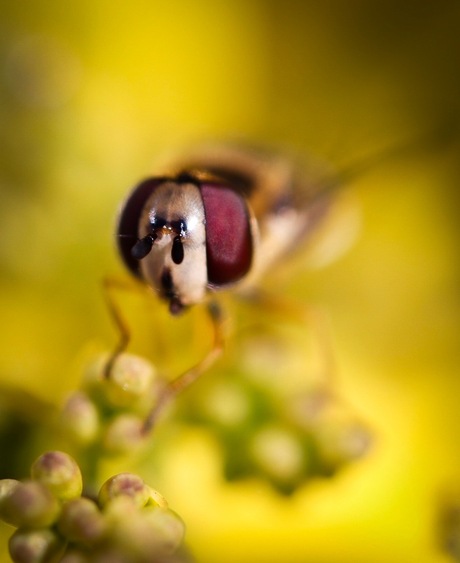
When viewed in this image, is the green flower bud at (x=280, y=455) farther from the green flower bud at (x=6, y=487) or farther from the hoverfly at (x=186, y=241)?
the green flower bud at (x=6, y=487)

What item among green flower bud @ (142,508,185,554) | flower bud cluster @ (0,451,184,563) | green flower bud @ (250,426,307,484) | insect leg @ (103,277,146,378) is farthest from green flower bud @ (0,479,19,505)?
green flower bud @ (250,426,307,484)

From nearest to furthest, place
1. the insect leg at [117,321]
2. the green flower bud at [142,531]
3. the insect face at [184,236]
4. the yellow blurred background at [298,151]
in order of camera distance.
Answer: the green flower bud at [142,531]
the insect face at [184,236]
the insect leg at [117,321]
the yellow blurred background at [298,151]

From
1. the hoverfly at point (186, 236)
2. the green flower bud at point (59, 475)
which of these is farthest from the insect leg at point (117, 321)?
the green flower bud at point (59, 475)

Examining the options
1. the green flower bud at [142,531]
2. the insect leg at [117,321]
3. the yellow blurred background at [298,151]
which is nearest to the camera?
the green flower bud at [142,531]

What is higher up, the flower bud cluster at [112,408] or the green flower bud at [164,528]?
the flower bud cluster at [112,408]

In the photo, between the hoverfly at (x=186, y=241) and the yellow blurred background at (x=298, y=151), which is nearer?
the hoverfly at (x=186, y=241)

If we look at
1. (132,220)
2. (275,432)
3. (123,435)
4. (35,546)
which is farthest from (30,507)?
(275,432)

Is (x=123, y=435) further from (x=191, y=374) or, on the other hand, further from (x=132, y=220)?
(x=132, y=220)

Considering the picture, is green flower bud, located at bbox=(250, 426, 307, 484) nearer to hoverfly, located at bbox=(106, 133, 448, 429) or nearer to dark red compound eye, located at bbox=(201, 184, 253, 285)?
hoverfly, located at bbox=(106, 133, 448, 429)
